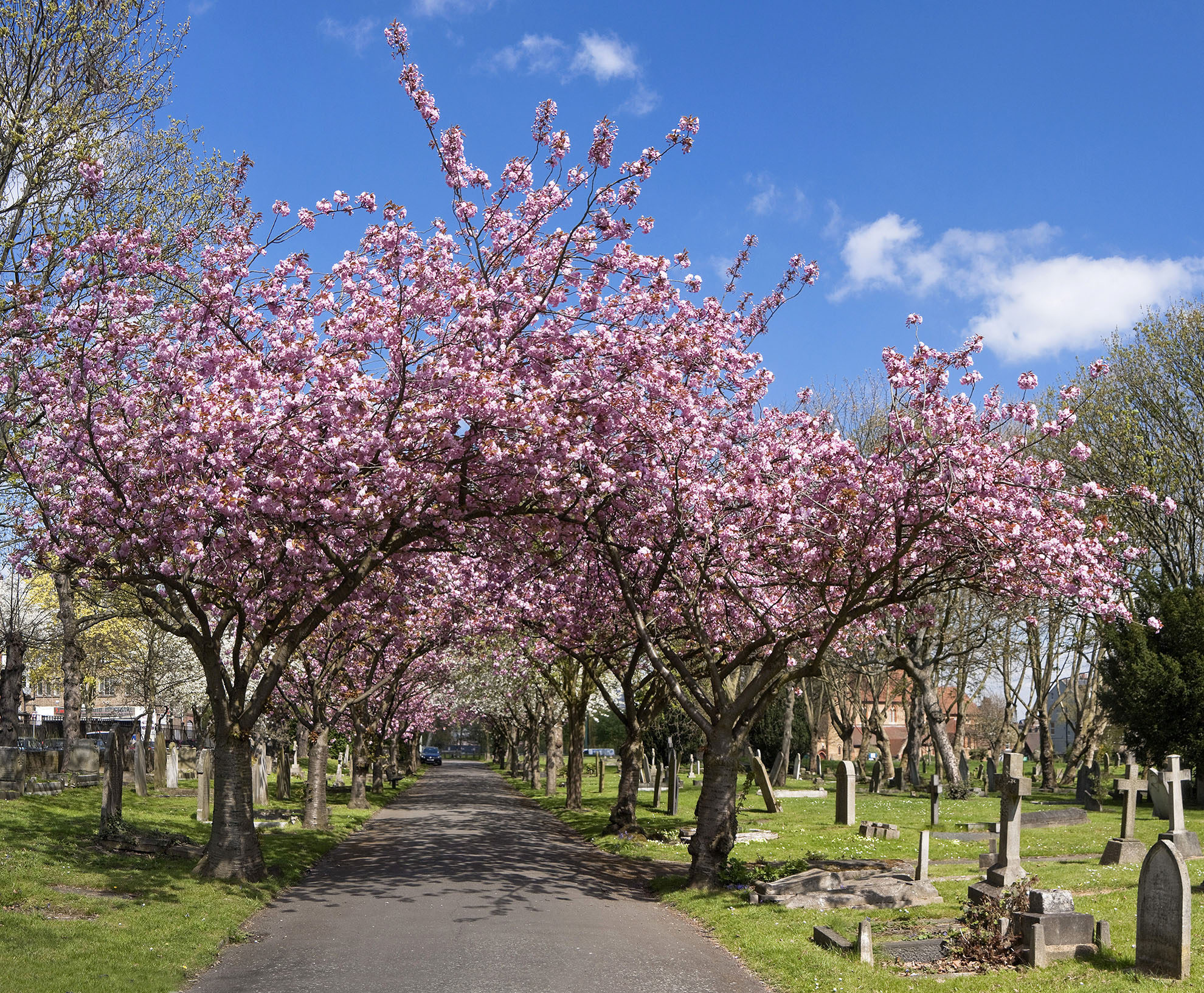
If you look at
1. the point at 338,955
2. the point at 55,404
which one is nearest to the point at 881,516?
the point at 338,955

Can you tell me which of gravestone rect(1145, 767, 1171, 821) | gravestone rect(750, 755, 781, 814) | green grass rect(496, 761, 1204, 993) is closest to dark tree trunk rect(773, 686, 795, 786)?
gravestone rect(750, 755, 781, 814)

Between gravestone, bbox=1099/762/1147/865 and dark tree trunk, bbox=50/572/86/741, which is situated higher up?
dark tree trunk, bbox=50/572/86/741

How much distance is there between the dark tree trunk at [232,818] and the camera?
15.0 metres

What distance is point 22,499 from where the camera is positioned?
22.5 m

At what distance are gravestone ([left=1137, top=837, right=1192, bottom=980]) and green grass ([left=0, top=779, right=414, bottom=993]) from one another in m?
8.39

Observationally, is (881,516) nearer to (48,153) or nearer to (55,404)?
(55,404)

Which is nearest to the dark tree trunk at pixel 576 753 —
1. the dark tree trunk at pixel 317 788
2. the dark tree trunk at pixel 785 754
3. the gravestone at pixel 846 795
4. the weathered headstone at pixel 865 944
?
the gravestone at pixel 846 795

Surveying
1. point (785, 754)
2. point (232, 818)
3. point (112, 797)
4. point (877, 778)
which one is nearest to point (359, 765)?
point (112, 797)

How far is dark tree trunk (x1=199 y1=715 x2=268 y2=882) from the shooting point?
15039 millimetres

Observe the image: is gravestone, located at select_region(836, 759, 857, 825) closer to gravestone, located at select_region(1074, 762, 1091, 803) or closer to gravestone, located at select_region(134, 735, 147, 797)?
gravestone, located at select_region(1074, 762, 1091, 803)

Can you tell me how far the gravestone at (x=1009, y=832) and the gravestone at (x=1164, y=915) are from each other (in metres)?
2.37

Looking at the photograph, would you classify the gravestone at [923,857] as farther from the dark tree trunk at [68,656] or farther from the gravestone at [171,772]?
the gravestone at [171,772]

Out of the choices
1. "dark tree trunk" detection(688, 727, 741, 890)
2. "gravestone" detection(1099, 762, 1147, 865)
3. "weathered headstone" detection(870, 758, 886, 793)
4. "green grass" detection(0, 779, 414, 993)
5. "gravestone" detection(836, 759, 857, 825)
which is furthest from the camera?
"weathered headstone" detection(870, 758, 886, 793)

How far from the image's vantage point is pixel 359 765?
3188 centimetres
